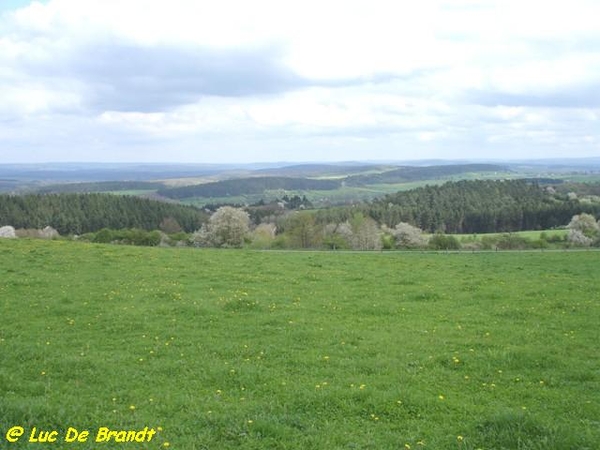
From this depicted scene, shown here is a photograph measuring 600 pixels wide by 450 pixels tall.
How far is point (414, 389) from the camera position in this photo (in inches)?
383

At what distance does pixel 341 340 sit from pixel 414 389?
12.0 ft

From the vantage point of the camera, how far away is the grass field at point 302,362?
314 inches

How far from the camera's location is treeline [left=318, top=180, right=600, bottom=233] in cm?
11050

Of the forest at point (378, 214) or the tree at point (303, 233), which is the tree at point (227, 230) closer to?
the tree at point (303, 233)

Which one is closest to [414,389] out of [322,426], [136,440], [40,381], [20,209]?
[322,426]

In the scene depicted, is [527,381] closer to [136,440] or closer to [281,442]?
[281,442]

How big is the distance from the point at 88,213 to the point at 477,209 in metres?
95.4

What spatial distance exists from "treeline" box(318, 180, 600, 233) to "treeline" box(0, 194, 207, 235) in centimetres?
4255

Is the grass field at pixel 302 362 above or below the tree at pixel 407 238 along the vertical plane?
above
